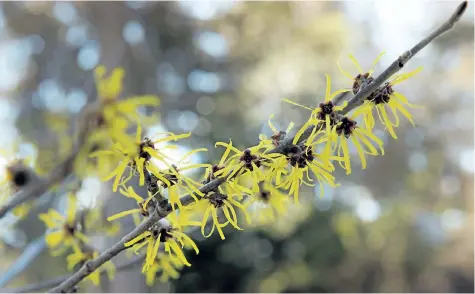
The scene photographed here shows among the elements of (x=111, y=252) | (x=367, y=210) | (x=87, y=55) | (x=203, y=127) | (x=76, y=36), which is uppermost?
(x=76, y=36)

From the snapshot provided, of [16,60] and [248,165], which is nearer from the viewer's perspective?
[248,165]

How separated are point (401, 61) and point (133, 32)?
3262mm

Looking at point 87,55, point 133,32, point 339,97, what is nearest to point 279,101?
point 133,32

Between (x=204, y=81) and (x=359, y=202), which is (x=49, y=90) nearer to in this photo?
(x=204, y=81)

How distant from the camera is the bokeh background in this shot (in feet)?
9.93

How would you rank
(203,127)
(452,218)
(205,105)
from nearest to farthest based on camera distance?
(203,127)
(205,105)
(452,218)

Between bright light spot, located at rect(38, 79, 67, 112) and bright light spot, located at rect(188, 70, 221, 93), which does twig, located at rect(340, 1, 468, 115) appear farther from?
→ bright light spot, located at rect(38, 79, 67, 112)

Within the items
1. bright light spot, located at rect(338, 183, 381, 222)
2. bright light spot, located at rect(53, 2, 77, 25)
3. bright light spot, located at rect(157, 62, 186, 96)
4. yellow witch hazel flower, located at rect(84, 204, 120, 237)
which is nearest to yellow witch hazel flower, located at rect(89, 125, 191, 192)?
yellow witch hazel flower, located at rect(84, 204, 120, 237)

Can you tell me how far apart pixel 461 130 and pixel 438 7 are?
991 mm

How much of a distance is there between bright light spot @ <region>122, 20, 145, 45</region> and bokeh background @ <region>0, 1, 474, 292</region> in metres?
0.01

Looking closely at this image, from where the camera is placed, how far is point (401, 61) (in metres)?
0.31

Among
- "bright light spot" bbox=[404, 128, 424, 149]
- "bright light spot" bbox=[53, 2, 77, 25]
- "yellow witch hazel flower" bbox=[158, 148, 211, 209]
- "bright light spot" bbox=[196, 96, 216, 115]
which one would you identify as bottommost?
"yellow witch hazel flower" bbox=[158, 148, 211, 209]

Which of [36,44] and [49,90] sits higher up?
[36,44]

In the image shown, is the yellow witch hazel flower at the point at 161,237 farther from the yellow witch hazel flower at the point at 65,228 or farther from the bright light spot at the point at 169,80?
the bright light spot at the point at 169,80
